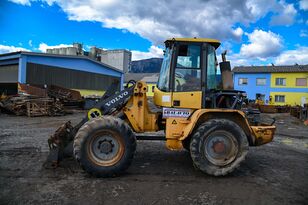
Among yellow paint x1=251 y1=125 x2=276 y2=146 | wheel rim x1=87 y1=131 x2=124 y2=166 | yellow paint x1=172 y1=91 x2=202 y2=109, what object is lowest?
wheel rim x1=87 y1=131 x2=124 y2=166

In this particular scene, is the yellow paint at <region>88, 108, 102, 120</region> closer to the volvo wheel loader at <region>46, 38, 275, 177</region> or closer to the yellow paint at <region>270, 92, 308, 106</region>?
the volvo wheel loader at <region>46, 38, 275, 177</region>

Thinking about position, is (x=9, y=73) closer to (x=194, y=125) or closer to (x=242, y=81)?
(x=194, y=125)

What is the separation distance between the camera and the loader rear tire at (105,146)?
5449mm

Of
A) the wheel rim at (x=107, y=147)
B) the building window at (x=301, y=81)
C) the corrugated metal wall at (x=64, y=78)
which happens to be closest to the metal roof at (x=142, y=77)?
the corrugated metal wall at (x=64, y=78)

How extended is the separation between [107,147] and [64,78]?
2267 cm

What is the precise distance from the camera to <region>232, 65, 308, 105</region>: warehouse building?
1742 inches

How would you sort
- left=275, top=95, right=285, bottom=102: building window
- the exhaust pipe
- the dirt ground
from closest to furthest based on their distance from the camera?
the dirt ground → the exhaust pipe → left=275, top=95, right=285, bottom=102: building window

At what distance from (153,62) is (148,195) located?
201 feet

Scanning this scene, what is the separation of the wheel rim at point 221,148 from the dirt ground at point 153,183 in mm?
384

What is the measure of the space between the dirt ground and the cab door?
155cm

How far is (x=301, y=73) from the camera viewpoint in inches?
1736

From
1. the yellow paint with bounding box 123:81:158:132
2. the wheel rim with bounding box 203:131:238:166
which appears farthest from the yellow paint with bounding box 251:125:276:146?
the yellow paint with bounding box 123:81:158:132

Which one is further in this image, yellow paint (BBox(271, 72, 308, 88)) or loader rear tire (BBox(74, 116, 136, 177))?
yellow paint (BBox(271, 72, 308, 88))

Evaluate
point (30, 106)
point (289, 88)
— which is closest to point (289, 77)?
point (289, 88)
